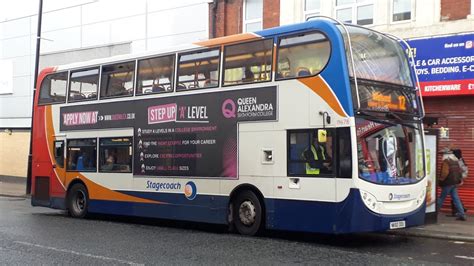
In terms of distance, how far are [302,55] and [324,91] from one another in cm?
93

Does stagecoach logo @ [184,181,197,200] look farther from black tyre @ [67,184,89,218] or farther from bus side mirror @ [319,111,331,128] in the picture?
black tyre @ [67,184,89,218]

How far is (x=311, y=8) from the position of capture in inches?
683

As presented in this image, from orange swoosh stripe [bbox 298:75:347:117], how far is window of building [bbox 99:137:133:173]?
526 cm

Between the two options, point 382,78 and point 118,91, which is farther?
point 118,91

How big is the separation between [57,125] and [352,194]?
9183 mm

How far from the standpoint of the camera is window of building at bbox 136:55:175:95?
12586mm

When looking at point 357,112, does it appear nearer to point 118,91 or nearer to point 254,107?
point 254,107

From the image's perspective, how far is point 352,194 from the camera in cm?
942

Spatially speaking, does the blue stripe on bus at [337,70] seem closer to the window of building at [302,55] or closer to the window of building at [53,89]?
the window of building at [302,55]

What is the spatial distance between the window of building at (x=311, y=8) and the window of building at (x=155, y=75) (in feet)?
20.5

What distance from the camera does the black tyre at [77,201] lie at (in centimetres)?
1467

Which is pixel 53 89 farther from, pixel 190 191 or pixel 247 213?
pixel 247 213

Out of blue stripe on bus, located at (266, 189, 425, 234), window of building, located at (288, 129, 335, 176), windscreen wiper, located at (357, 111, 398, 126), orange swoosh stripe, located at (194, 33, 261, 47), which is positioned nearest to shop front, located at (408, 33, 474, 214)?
windscreen wiper, located at (357, 111, 398, 126)

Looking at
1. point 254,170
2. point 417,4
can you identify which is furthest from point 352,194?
point 417,4
